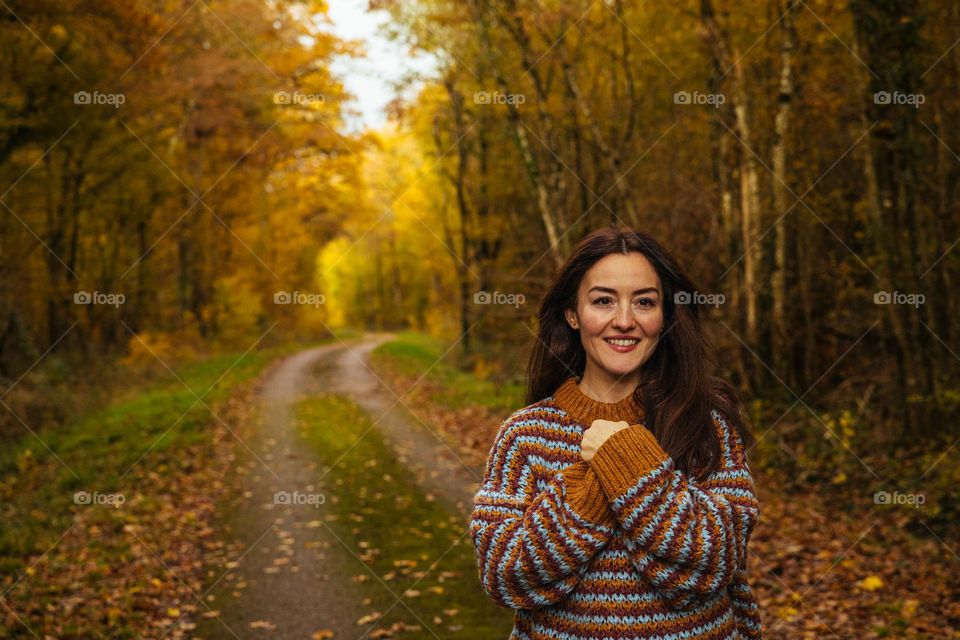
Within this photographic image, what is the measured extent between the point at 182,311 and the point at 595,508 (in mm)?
23149

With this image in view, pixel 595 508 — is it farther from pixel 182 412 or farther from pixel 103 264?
pixel 103 264

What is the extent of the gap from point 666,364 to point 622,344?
18cm

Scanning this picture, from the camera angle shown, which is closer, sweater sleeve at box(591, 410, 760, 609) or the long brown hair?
sweater sleeve at box(591, 410, 760, 609)

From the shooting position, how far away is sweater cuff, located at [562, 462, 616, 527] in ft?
5.88

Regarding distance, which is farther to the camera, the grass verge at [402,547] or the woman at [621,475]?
the grass verge at [402,547]

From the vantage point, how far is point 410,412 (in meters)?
14.9

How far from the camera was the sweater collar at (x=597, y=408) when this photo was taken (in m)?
2.03

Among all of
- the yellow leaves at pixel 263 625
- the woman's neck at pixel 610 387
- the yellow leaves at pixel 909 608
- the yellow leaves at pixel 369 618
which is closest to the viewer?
the woman's neck at pixel 610 387

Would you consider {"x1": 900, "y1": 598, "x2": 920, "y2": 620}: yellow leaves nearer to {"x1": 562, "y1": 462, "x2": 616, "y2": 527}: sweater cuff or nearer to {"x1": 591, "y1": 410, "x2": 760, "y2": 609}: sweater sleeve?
{"x1": 591, "y1": 410, "x2": 760, "y2": 609}: sweater sleeve

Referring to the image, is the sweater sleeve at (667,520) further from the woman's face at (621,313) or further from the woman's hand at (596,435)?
the woman's face at (621,313)

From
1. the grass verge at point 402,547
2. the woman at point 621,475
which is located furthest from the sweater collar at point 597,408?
the grass verge at point 402,547

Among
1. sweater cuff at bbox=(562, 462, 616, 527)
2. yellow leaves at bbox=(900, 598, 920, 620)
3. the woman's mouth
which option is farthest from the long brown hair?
yellow leaves at bbox=(900, 598, 920, 620)

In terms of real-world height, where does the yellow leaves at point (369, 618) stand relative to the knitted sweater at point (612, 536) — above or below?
below

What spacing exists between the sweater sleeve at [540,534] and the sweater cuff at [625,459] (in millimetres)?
40
